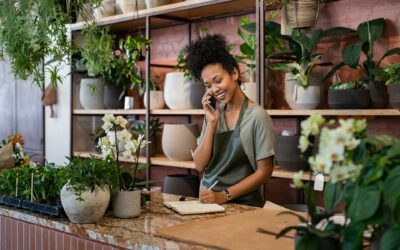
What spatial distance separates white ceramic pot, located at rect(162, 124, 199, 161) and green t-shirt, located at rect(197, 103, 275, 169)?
1370 millimetres

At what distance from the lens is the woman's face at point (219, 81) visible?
2732 millimetres

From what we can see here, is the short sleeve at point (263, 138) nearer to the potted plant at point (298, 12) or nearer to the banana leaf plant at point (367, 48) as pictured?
the potted plant at point (298, 12)

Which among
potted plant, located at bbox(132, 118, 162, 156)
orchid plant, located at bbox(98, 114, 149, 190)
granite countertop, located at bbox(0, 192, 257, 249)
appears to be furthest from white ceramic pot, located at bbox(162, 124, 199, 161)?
orchid plant, located at bbox(98, 114, 149, 190)

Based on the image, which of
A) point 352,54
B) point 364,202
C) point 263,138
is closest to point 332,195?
point 364,202

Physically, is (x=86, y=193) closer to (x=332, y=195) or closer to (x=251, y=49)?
(x=332, y=195)

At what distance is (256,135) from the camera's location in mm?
2705

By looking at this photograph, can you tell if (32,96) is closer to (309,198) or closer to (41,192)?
(41,192)

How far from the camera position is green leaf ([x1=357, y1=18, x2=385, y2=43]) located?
3148 millimetres

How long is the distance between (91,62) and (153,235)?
1.48 meters

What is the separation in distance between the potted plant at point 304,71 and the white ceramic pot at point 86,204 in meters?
1.74

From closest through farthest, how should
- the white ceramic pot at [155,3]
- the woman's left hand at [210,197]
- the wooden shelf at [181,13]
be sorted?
the woman's left hand at [210,197], the wooden shelf at [181,13], the white ceramic pot at [155,3]

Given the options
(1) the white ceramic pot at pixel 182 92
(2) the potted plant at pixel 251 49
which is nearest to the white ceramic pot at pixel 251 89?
(2) the potted plant at pixel 251 49

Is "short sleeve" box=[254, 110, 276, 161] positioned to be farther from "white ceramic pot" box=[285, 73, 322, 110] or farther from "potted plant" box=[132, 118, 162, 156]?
"potted plant" box=[132, 118, 162, 156]

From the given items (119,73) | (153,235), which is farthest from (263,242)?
(119,73)
